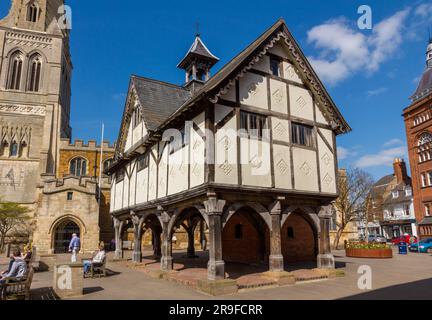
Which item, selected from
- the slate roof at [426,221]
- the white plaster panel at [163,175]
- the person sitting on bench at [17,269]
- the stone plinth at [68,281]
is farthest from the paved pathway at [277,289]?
the slate roof at [426,221]

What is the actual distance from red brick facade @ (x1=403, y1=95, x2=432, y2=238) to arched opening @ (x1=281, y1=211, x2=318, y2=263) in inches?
1033

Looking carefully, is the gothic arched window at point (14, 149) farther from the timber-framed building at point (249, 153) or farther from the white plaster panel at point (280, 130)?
the white plaster panel at point (280, 130)

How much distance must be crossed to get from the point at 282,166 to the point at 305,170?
136 centimetres

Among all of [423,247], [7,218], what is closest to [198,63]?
[7,218]

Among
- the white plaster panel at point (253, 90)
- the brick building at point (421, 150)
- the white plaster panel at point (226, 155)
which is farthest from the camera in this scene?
the brick building at point (421, 150)

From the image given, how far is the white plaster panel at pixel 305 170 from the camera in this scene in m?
13.0

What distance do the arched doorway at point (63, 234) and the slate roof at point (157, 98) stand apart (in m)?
16.2

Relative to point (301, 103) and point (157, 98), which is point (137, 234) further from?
point (301, 103)

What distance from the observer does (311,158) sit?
13594 millimetres

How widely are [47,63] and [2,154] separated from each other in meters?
15.4

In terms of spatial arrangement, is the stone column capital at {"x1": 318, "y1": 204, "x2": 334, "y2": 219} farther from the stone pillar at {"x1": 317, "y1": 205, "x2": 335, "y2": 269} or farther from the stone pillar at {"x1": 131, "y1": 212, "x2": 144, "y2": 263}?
the stone pillar at {"x1": 131, "y1": 212, "x2": 144, "y2": 263}

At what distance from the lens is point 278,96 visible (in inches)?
522

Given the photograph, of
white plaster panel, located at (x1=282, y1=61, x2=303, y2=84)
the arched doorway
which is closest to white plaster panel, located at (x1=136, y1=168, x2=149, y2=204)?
white plaster panel, located at (x1=282, y1=61, x2=303, y2=84)
